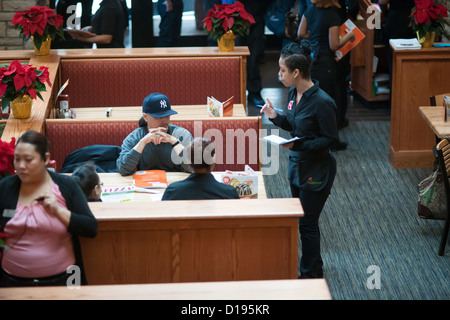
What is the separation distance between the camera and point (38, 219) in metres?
3.53

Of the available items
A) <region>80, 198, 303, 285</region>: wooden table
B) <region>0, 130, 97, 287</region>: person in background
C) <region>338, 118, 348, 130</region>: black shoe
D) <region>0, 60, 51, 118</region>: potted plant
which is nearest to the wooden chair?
<region>80, 198, 303, 285</region>: wooden table

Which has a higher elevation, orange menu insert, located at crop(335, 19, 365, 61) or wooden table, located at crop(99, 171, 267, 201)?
orange menu insert, located at crop(335, 19, 365, 61)

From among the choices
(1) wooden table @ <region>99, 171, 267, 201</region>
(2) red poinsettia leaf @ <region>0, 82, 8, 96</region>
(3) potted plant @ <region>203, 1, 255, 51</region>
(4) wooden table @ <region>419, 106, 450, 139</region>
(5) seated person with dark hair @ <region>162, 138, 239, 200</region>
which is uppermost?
(3) potted plant @ <region>203, 1, 255, 51</region>

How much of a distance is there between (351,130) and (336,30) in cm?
157

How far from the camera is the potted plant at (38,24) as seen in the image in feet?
23.6

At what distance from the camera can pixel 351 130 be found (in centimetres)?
858

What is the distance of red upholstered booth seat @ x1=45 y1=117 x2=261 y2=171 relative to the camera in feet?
19.8

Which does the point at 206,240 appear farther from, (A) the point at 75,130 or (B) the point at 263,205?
(A) the point at 75,130

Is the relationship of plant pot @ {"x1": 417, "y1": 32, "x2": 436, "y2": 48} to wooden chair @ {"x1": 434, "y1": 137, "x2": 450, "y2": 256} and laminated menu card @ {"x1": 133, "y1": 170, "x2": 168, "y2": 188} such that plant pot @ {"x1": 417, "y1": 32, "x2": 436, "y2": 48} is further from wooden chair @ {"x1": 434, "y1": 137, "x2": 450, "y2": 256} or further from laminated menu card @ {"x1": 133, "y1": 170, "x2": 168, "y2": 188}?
laminated menu card @ {"x1": 133, "y1": 170, "x2": 168, "y2": 188}

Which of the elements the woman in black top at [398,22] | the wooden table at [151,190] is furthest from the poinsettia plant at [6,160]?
the woman in black top at [398,22]

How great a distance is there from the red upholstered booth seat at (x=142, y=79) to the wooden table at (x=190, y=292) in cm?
442

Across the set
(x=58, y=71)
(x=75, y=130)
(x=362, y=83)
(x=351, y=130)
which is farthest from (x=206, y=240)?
(x=362, y=83)

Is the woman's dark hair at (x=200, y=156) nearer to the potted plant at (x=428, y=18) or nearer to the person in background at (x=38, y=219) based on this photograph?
the person in background at (x=38, y=219)

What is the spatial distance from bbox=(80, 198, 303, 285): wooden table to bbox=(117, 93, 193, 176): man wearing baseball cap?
1257mm
